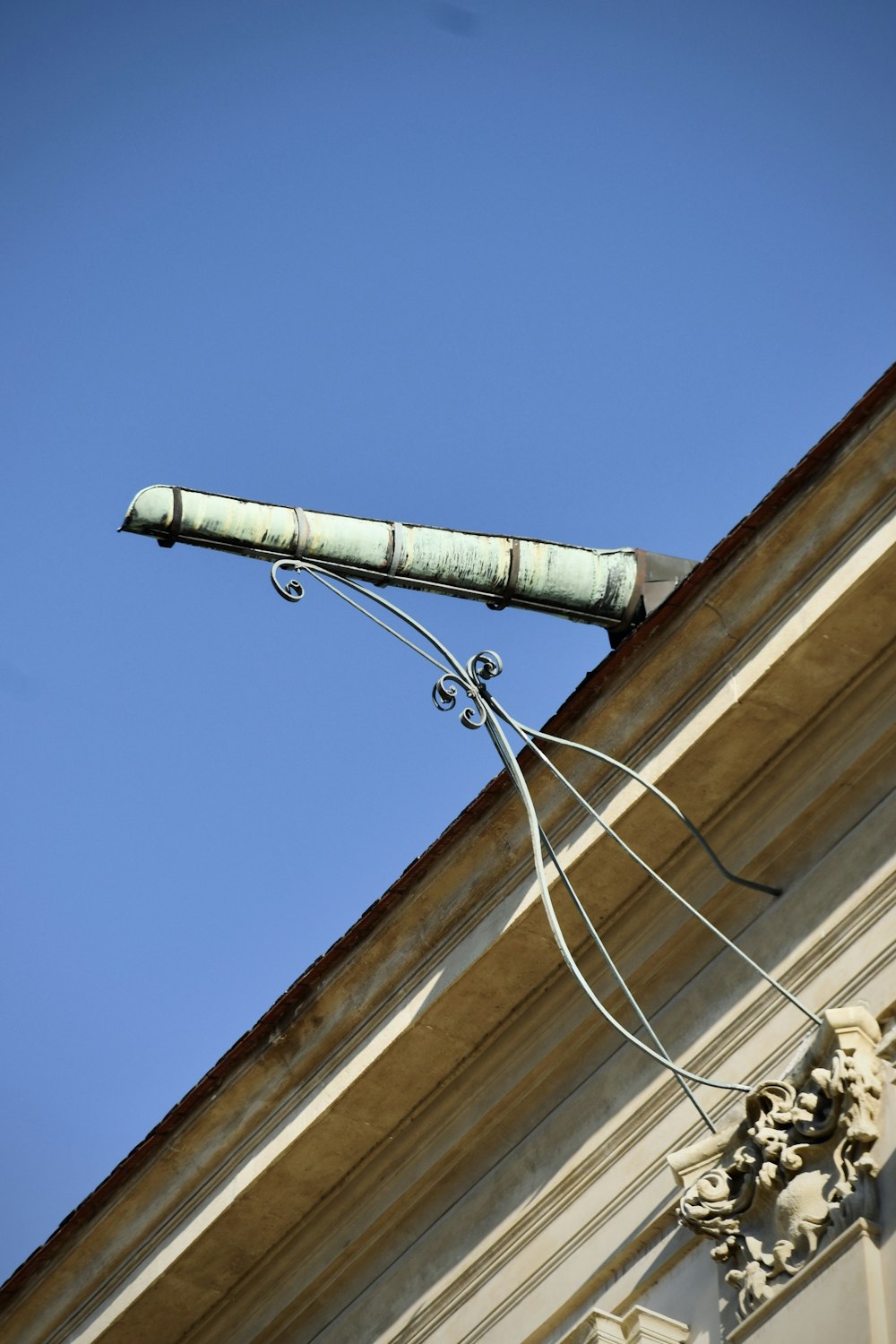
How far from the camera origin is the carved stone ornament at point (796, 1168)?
30.3ft

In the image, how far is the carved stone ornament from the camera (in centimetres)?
923

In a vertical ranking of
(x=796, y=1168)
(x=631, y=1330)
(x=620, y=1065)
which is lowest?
(x=796, y=1168)

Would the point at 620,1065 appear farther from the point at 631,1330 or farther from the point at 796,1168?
the point at 796,1168

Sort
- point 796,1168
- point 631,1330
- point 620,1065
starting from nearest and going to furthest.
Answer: point 796,1168, point 631,1330, point 620,1065

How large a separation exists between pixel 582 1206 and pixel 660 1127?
504 millimetres

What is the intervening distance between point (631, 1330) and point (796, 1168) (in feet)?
3.38

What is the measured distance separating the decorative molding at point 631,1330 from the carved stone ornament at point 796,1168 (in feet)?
1.18

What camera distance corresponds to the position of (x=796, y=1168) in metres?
9.42

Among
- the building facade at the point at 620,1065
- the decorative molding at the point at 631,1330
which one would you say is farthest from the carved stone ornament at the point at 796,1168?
the decorative molding at the point at 631,1330

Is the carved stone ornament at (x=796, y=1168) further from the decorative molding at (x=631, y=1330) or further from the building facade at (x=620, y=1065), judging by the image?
the decorative molding at (x=631, y=1330)

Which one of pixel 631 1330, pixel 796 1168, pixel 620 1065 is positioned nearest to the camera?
pixel 796 1168

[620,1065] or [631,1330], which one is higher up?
[620,1065]

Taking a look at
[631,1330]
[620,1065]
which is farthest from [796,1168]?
[620,1065]

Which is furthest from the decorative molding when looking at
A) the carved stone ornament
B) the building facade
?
the carved stone ornament
